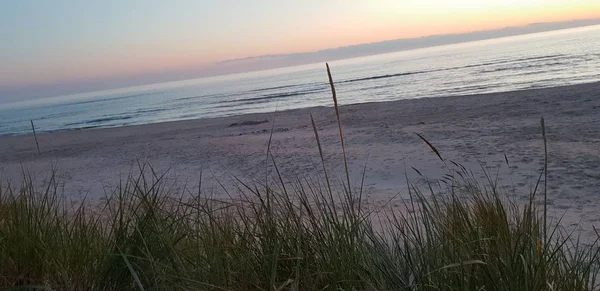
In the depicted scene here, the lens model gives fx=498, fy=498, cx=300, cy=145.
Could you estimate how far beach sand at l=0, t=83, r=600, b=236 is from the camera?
6582mm

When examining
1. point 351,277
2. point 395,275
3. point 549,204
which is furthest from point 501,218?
point 549,204

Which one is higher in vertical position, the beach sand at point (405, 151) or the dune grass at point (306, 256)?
the dune grass at point (306, 256)

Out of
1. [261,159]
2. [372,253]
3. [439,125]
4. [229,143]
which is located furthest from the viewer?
[229,143]

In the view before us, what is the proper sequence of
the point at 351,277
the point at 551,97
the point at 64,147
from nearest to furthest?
the point at 351,277
the point at 551,97
the point at 64,147

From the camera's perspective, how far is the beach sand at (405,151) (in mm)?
6582

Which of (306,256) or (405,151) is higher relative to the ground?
(306,256)

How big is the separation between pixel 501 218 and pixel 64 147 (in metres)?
17.9

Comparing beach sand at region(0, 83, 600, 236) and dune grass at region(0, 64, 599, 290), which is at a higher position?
dune grass at region(0, 64, 599, 290)

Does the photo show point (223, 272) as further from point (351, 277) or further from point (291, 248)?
point (351, 277)

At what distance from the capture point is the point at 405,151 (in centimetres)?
917

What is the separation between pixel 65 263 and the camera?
2.73 meters

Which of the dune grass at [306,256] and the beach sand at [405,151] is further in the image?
the beach sand at [405,151]

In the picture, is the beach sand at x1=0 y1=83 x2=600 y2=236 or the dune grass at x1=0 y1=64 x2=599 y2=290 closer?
the dune grass at x1=0 y1=64 x2=599 y2=290

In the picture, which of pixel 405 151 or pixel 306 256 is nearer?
pixel 306 256
